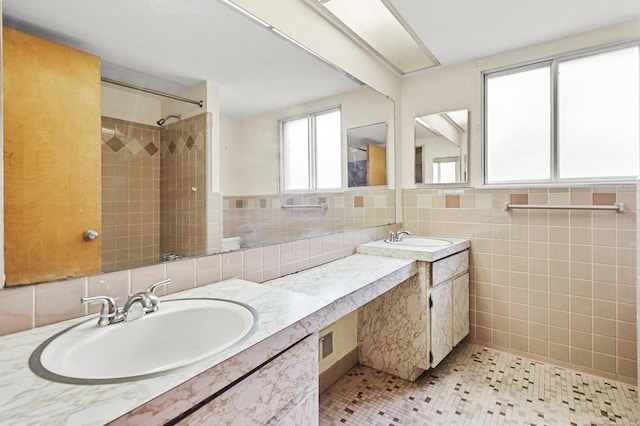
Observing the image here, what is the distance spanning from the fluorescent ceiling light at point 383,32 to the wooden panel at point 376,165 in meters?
0.65

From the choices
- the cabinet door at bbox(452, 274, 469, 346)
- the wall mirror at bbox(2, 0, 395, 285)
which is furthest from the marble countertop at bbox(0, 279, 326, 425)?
the cabinet door at bbox(452, 274, 469, 346)

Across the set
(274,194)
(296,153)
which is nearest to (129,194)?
(274,194)

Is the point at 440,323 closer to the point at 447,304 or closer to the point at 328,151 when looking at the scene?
the point at 447,304

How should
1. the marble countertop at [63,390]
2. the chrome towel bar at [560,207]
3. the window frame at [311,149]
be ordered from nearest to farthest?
the marble countertop at [63,390]
the window frame at [311,149]
the chrome towel bar at [560,207]

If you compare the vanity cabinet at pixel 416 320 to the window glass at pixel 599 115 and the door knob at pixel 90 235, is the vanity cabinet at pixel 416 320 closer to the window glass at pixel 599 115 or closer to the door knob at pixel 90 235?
the window glass at pixel 599 115

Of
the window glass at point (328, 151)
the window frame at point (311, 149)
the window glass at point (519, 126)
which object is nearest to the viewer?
the window frame at point (311, 149)

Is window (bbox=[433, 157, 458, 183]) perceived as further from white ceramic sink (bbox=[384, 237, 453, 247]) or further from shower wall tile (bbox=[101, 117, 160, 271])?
shower wall tile (bbox=[101, 117, 160, 271])

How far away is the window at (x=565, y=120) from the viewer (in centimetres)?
200

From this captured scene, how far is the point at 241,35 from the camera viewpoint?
4.74 ft

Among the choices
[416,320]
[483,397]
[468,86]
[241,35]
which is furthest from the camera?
[468,86]

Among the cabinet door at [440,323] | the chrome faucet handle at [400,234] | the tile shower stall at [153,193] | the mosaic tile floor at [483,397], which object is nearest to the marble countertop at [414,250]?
the chrome faucet handle at [400,234]

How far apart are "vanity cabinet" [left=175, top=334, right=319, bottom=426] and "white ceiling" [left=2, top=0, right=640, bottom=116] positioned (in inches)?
41.9

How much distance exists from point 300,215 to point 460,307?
1.41 metres

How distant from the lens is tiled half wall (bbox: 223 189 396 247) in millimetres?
1516
